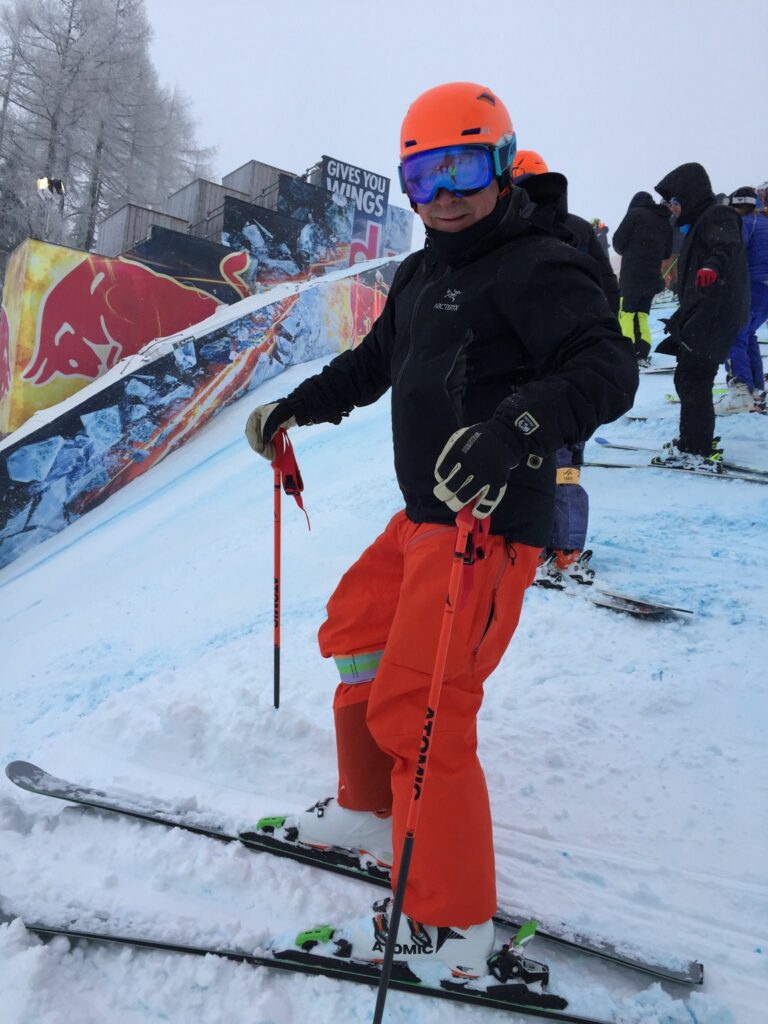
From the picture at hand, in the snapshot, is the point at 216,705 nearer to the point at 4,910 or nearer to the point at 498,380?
the point at 4,910

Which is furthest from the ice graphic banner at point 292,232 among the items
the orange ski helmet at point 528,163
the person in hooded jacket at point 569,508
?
the person in hooded jacket at point 569,508

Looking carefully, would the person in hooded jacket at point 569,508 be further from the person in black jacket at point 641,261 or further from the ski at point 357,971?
the ski at point 357,971

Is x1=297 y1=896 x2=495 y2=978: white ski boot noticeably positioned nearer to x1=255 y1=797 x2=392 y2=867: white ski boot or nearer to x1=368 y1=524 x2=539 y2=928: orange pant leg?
x1=368 y1=524 x2=539 y2=928: orange pant leg

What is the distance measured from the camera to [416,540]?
1.72 meters

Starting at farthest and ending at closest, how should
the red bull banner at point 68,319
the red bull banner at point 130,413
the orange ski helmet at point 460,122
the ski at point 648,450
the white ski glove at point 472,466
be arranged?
1. the red bull banner at point 68,319
2. the red bull banner at point 130,413
3. the ski at point 648,450
4. the orange ski helmet at point 460,122
5. the white ski glove at point 472,466

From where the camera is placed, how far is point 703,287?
4.70 m

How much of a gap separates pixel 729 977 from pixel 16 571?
8280mm

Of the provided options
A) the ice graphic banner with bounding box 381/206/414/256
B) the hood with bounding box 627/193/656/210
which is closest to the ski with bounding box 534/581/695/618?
the hood with bounding box 627/193/656/210

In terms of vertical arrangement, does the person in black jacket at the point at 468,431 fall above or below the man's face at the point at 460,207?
below

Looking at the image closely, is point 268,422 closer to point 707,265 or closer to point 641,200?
point 707,265

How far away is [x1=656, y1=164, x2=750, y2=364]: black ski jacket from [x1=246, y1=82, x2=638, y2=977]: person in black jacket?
3.74m

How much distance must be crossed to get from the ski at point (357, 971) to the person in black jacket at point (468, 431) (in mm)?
42

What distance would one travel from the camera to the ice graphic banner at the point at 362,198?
17.7 m

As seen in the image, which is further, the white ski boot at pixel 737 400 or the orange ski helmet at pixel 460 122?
the white ski boot at pixel 737 400
